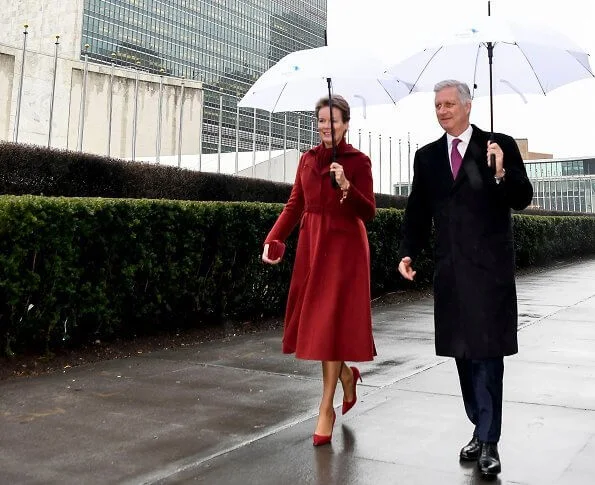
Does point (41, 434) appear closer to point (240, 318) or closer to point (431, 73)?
point (431, 73)

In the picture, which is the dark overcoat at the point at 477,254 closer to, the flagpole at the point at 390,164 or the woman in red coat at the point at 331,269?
the woman in red coat at the point at 331,269

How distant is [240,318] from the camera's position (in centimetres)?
756

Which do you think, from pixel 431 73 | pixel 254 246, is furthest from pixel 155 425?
pixel 254 246

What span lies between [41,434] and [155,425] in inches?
26.3

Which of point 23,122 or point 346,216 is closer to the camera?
point 346,216

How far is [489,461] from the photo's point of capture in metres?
2.89

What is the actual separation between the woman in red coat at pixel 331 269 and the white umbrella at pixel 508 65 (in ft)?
2.85

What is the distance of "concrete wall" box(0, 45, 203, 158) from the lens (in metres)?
13.3

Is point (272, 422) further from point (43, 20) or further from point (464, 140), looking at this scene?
point (43, 20)

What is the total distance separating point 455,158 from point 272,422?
2.00 meters

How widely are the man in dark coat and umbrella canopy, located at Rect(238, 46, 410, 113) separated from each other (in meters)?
1.01

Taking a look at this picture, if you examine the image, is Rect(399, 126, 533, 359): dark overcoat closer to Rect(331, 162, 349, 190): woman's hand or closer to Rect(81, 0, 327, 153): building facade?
Rect(331, 162, 349, 190): woman's hand

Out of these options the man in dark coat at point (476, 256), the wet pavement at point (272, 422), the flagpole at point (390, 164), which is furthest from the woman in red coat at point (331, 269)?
the flagpole at point (390, 164)

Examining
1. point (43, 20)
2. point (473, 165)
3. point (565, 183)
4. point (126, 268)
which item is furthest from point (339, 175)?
point (565, 183)
